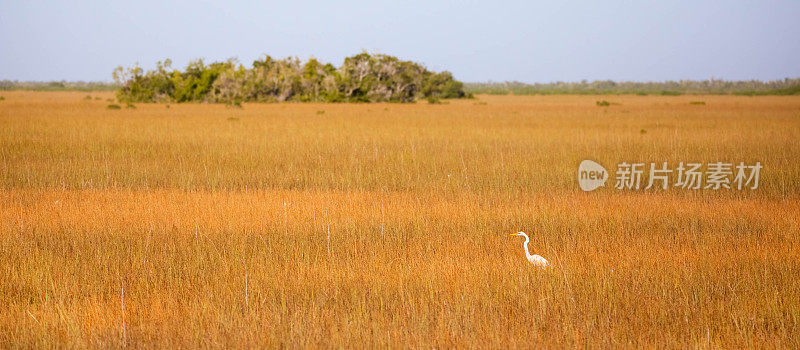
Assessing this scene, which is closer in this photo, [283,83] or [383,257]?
[383,257]

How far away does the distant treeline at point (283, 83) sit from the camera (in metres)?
56.7

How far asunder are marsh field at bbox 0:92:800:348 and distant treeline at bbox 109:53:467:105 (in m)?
43.8

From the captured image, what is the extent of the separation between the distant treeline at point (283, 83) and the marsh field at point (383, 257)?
4381 centimetres

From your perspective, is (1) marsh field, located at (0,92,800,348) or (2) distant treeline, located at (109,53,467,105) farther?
(2) distant treeline, located at (109,53,467,105)

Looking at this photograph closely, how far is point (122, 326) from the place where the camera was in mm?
5059

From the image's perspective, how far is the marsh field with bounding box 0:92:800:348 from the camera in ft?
16.7

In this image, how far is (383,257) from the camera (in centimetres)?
695

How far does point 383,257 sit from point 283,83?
55259 mm

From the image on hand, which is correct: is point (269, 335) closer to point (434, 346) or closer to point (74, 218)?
point (434, 346)

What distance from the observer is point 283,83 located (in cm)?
6075

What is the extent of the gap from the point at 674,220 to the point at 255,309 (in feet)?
18.1

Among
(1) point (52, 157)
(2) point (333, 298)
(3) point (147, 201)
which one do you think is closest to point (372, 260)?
(2) point (333, 298)

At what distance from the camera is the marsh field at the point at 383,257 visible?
5.09 meters

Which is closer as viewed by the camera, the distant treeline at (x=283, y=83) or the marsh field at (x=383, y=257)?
the marsh field at (x=383, y=257)
